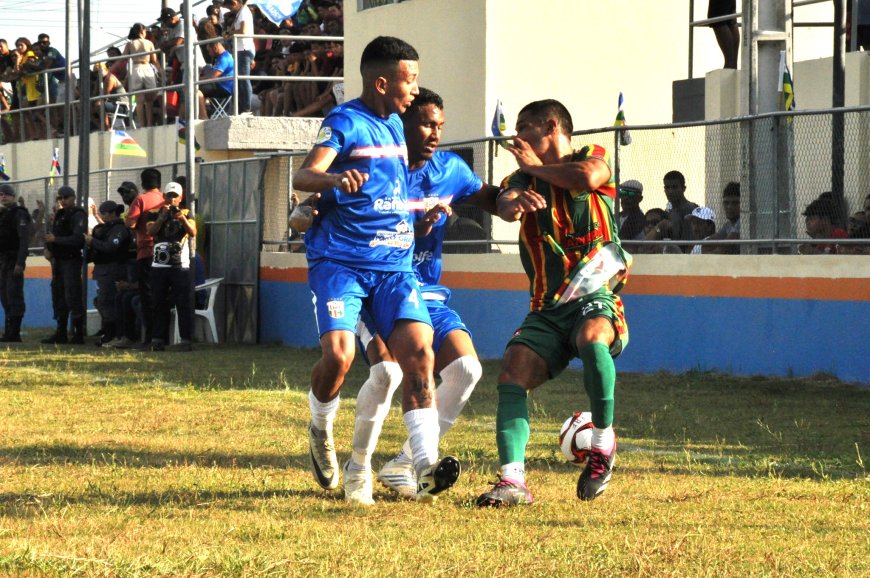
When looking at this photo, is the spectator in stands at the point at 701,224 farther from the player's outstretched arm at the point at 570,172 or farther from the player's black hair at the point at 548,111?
the player's outstretched arm at the point at 570,172

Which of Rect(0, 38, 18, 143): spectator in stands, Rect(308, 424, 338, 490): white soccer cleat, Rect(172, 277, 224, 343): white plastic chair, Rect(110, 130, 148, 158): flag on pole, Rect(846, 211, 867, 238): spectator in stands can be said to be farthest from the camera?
Rect(0, 38, 18, 143): spectator in stands

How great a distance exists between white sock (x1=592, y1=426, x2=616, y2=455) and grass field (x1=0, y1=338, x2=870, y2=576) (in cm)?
24

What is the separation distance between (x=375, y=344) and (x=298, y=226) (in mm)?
853

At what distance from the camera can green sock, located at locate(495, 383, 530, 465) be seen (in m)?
7.11

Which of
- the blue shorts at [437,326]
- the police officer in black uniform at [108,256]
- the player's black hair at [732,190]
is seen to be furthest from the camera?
the police officer in black uniform at [108,256]

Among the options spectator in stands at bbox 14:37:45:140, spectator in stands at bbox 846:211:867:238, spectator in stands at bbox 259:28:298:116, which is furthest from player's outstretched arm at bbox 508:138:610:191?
spectator in stands at bbox 14:37:45:140

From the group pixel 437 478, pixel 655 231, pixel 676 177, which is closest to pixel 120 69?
pixel 655 231

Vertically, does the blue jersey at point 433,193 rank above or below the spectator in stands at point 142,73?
below

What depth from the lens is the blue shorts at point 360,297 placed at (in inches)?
277

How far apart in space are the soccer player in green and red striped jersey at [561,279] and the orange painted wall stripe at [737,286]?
6.04 meters

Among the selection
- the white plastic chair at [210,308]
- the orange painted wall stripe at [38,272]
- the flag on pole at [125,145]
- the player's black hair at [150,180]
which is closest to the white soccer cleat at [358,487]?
the player's black hair at [150,180]

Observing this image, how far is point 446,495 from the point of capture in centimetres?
734

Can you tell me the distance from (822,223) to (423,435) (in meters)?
7.09

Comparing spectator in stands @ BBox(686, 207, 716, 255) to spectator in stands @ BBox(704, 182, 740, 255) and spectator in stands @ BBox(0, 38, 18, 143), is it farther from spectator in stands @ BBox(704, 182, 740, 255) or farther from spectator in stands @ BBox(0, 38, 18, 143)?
spectator in stands @ BBox(0, 38, 18, 143)
